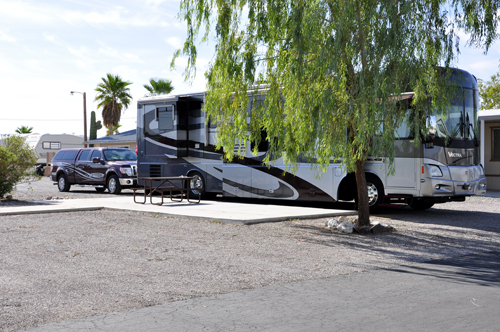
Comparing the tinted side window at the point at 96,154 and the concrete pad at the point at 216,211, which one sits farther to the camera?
the tinted side window at the point at 96,154

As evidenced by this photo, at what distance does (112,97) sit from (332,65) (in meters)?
39.7

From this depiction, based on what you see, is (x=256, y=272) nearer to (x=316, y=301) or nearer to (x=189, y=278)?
(x=189, y=278)

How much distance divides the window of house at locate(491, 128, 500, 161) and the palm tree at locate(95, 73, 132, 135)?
3188cm

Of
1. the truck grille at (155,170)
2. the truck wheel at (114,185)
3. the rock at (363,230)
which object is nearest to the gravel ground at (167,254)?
the rock at (363,230)

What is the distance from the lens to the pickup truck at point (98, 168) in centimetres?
2158

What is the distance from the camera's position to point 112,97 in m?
46.5

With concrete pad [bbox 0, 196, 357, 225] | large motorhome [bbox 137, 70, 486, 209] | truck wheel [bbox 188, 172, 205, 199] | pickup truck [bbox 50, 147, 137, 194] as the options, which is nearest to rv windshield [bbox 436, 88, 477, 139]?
large motorhome [bbox 137, 70, 486, 209]

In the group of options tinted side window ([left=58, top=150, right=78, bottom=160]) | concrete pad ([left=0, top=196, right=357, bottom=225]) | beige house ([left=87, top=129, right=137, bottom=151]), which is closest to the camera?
concrete pad ([left=0, top=196, right=357, bottom=225])

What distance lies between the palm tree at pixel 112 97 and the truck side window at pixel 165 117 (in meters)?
28.6

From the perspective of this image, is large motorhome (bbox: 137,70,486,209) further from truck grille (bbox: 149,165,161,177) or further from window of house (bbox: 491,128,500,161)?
window of house (bbox: 491,128,500,161)

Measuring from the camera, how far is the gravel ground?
5.73 m

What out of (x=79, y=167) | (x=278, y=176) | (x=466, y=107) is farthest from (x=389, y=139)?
(x=79, y=167)

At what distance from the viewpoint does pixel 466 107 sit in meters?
13.4

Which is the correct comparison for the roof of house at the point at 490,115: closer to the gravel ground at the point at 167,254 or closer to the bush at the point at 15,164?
the gravel ground at the point at 167,254
